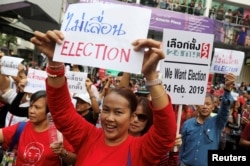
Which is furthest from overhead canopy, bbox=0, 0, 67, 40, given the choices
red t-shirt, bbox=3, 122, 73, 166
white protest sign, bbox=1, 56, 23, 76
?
red t-shirt, bbox=3, 122, 73, 166

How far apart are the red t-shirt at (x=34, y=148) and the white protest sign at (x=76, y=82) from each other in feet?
7.68

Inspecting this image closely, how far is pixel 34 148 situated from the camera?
2967 mm

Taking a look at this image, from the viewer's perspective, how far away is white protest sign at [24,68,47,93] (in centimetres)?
443

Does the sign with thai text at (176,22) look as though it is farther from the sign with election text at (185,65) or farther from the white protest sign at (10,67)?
the sign with election text at (185,65)

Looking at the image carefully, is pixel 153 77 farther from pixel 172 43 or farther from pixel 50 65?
pixel 172 43

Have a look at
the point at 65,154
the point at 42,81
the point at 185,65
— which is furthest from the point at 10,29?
the point at 65,154

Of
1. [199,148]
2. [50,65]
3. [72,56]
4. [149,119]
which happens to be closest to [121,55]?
[72,56]

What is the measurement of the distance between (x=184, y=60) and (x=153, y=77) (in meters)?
1.39

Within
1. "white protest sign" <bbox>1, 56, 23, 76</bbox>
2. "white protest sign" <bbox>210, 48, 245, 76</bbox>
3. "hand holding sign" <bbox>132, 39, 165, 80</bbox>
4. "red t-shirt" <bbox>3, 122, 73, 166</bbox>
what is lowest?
"red t-shirt" <bbox>3, 122, 73, 166</bbox>

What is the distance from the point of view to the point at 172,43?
10.8 ft

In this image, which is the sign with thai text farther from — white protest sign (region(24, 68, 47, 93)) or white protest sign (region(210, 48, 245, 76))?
white protest sign (region(24, 68, 47, 93))

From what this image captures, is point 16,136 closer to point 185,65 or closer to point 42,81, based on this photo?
point 185,65

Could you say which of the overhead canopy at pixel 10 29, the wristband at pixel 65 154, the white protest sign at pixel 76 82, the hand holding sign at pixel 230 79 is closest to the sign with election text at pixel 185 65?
the hand holding sign at pixel 230 79

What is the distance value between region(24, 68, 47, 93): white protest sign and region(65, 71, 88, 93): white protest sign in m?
0.66
